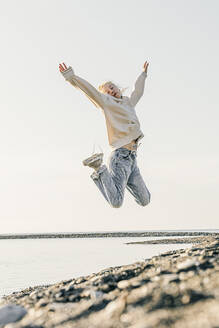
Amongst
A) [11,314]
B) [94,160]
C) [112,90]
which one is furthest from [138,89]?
[11,314]

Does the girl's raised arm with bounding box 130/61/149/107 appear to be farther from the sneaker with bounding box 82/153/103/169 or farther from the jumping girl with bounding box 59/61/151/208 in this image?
the sneaker with bounding box 82/153/103/169

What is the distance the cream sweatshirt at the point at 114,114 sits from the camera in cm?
779

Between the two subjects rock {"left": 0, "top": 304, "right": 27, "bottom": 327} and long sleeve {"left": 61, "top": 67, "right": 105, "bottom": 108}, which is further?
long sleeve {"left": 61, "top": 67, "right": 105, "bottom": 108}

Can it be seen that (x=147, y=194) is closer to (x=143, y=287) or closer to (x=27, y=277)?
(x=143, y=287)

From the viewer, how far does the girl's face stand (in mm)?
8398

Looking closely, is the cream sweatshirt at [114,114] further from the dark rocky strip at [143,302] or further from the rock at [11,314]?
the rock at [11,314]

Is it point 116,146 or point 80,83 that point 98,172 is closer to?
point 116,146

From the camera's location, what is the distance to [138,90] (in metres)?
8.86

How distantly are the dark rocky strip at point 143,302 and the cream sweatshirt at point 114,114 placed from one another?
3.44 meters

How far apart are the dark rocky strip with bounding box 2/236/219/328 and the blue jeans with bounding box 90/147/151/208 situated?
2.52 m

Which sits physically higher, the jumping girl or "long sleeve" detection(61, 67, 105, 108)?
"long sleeve" detection(61, 67, 105, 108)

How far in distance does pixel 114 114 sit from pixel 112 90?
0.58 metres

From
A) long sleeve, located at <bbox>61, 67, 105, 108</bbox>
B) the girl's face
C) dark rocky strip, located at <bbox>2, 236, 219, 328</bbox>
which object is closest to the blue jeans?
long sleeve, located at <bbox>61, 67, 105, 108</bbox>

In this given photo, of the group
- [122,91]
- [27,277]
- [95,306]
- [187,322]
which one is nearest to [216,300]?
[187,322]
